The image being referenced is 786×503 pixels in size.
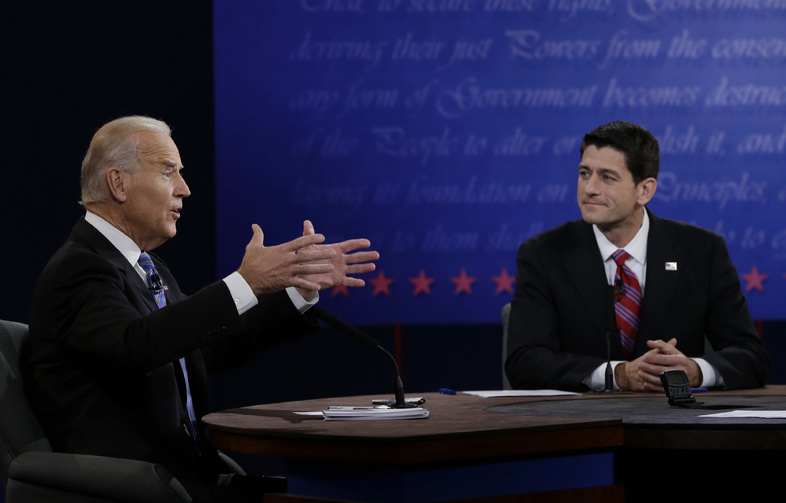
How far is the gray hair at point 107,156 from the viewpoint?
236cm

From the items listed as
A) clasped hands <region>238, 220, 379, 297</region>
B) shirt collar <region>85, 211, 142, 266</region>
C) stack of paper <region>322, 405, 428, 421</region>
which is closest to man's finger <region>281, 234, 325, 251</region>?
clasped hands <region>238, 220, 379, 297</region>

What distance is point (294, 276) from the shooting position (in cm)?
209

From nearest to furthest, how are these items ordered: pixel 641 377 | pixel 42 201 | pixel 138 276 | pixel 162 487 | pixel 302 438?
pixel 302 438 → pixel 162 487 → pixel 138 276 → pixel 641 377 → pixel 42 201

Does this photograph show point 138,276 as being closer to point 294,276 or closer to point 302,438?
point 294,276

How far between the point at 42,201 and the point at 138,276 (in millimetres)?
1827

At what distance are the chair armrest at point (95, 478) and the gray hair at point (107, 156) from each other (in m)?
0.67

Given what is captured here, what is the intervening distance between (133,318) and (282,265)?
341 millimetres

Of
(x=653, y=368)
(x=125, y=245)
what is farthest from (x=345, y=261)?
(x=653, y=368)

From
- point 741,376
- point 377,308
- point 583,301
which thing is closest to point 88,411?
point 583,301

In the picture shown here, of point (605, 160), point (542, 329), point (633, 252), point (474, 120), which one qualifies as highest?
point (474, 120)

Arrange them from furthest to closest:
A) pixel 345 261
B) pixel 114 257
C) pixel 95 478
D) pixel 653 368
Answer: pixel 653 368 < pixel 345 261 < pixel 114 257 < pixel 95 478

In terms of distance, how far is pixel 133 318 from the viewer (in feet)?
6.72

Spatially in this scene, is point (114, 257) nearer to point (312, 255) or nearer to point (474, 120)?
point (312, 255)

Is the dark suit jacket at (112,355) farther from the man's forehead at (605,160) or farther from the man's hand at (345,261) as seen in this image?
the man's forehead at (605,160)
